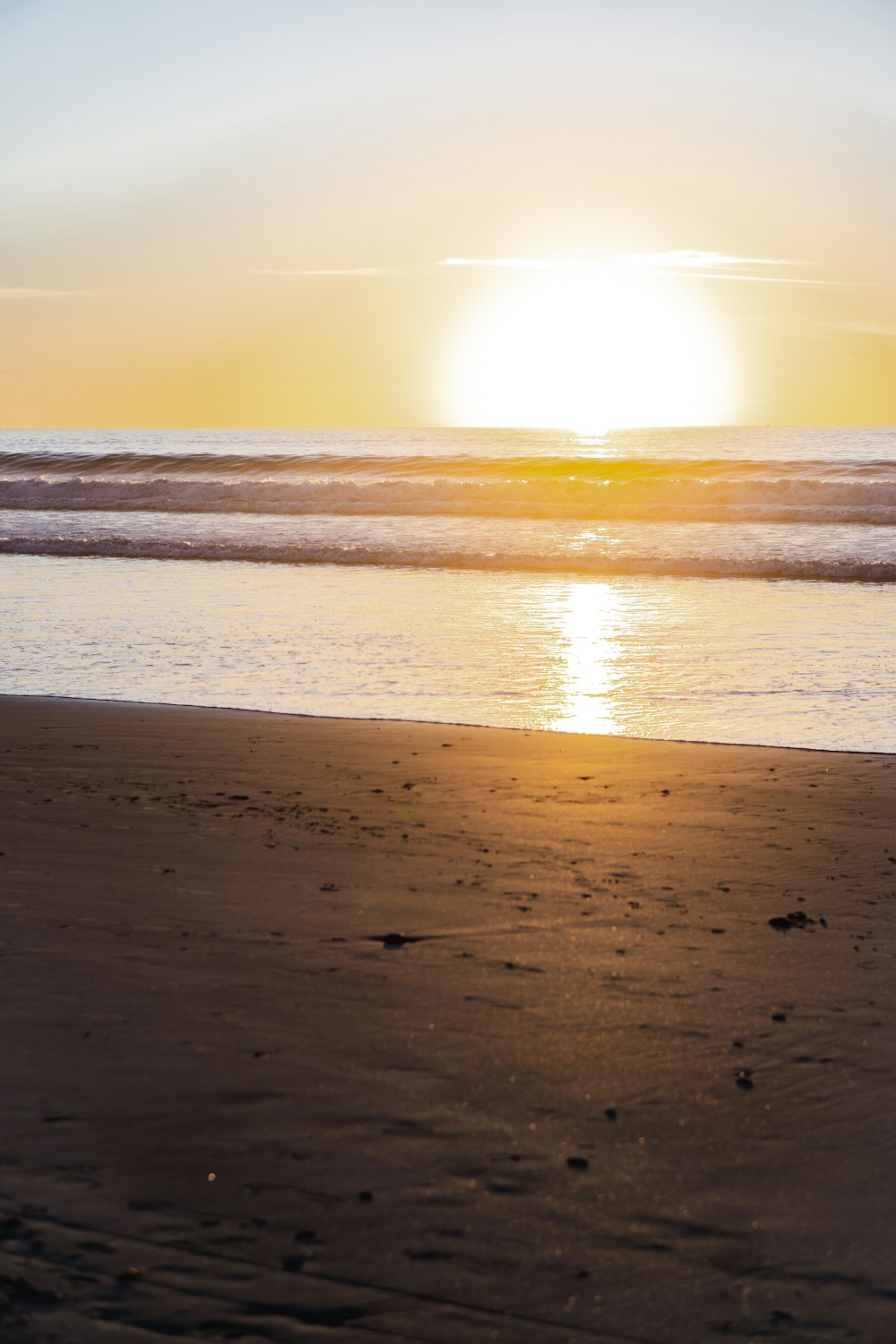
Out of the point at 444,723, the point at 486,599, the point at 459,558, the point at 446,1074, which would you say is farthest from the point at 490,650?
the point at 459,558

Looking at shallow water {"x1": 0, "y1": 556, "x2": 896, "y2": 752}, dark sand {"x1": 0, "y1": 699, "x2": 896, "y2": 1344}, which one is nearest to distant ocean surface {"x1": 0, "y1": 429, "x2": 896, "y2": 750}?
shallow water {"x1": 0, "y1": 556, "x2": 896, "y2": 752}

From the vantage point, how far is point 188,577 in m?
15.3

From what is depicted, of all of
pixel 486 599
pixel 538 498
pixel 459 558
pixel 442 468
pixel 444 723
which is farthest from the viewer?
pixel 442 468

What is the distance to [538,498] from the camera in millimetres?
27547

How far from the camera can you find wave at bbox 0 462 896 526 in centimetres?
2531

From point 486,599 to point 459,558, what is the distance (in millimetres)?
4187

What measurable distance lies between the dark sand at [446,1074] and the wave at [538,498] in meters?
20.6

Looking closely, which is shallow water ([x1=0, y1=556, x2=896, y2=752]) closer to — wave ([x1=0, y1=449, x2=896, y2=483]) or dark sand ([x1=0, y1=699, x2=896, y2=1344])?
dark sand ([x1=0, y1=699, x2=896, y2=1344])

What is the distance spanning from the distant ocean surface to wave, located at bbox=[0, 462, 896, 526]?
0.10 meters

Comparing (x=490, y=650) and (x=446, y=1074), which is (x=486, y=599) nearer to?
(x=490, y=650)

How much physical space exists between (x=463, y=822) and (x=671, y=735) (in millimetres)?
2318

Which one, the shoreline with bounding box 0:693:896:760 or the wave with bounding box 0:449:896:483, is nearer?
the shoreline with bounding box 0:693:896:760

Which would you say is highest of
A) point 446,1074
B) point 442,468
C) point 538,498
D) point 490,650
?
point 446,1074

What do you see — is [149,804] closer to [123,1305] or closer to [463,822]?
[463,822]
